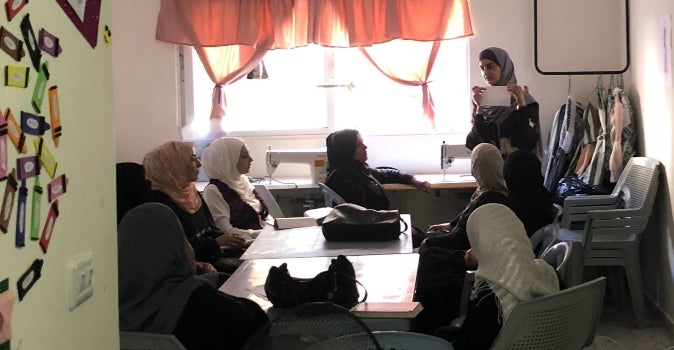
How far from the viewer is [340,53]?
17.7 feet

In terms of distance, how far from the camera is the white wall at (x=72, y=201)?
113 cm

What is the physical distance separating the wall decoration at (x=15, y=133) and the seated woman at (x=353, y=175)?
3.47 metres

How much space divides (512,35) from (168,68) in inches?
94.0

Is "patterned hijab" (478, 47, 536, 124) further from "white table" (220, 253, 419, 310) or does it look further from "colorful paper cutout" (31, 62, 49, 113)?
"colorful paper cutout" (31, 62, 49, 113)

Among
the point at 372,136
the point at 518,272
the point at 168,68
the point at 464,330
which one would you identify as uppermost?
the point at 168,68


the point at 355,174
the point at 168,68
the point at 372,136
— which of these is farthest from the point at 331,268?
the point at 168,68

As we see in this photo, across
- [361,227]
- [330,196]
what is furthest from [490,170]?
[330,196]

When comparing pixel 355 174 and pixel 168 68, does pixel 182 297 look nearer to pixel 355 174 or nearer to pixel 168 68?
pixel 355 174

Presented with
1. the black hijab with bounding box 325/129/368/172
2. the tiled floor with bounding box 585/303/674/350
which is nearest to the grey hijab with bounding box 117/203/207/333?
the tiled floor with bounding box 585/303/674/350

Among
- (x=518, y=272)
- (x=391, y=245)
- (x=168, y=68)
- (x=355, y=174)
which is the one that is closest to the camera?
(x=518, y=272)

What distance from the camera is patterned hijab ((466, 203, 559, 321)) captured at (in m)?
2.20

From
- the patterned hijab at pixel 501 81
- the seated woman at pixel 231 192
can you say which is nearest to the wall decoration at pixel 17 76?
the seated woman at pixel 231 192

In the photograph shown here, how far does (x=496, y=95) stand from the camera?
4.40 m

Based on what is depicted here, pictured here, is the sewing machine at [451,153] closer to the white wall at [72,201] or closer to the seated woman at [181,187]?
the seated woman at [181,187]
